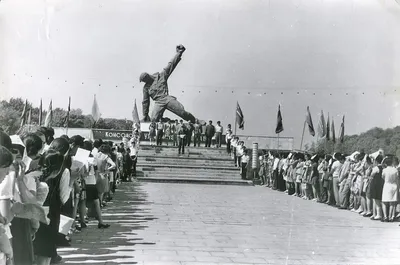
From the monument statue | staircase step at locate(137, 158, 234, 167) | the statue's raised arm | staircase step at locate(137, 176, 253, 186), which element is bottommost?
staircase step at locate(137, 176, 253, 186)

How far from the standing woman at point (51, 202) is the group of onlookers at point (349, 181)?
8.27 meters

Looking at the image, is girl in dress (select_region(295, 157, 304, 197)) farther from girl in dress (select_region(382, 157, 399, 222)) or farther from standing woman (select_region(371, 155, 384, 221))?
girl in dress (select_region(382, 157, 399, 222))

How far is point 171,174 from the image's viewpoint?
23.8m

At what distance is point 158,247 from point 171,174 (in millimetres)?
16629

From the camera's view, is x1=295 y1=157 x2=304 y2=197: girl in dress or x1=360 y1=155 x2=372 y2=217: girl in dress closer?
x1=360 y1=155 x2=372 y2=217: girl in dress

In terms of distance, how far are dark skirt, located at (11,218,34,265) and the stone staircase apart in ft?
59.2

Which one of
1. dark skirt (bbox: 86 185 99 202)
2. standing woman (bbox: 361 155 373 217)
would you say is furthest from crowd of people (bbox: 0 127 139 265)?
standing woman (bbox: 361 155 373 217)

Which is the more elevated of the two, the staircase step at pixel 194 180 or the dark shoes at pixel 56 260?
the dark shoes at pixel 56 260

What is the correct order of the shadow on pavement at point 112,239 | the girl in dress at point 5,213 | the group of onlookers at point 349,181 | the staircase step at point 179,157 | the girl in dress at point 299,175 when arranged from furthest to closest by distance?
the staircase step at point 179,157 < the girl in dress at point 299,175 < the group of onlookers at point 349,181 < the shadow on pavement at point 112,239 < the girl in dress at point 5,213

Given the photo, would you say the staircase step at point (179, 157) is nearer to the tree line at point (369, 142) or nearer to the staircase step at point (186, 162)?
the staircase step at point (186, 162)

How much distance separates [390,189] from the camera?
11.5 m

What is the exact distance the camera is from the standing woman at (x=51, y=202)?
5148mm

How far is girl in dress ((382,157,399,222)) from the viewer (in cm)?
1146

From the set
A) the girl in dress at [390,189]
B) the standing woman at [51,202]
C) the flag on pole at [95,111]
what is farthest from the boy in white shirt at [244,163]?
the standing woman at [51,202]
